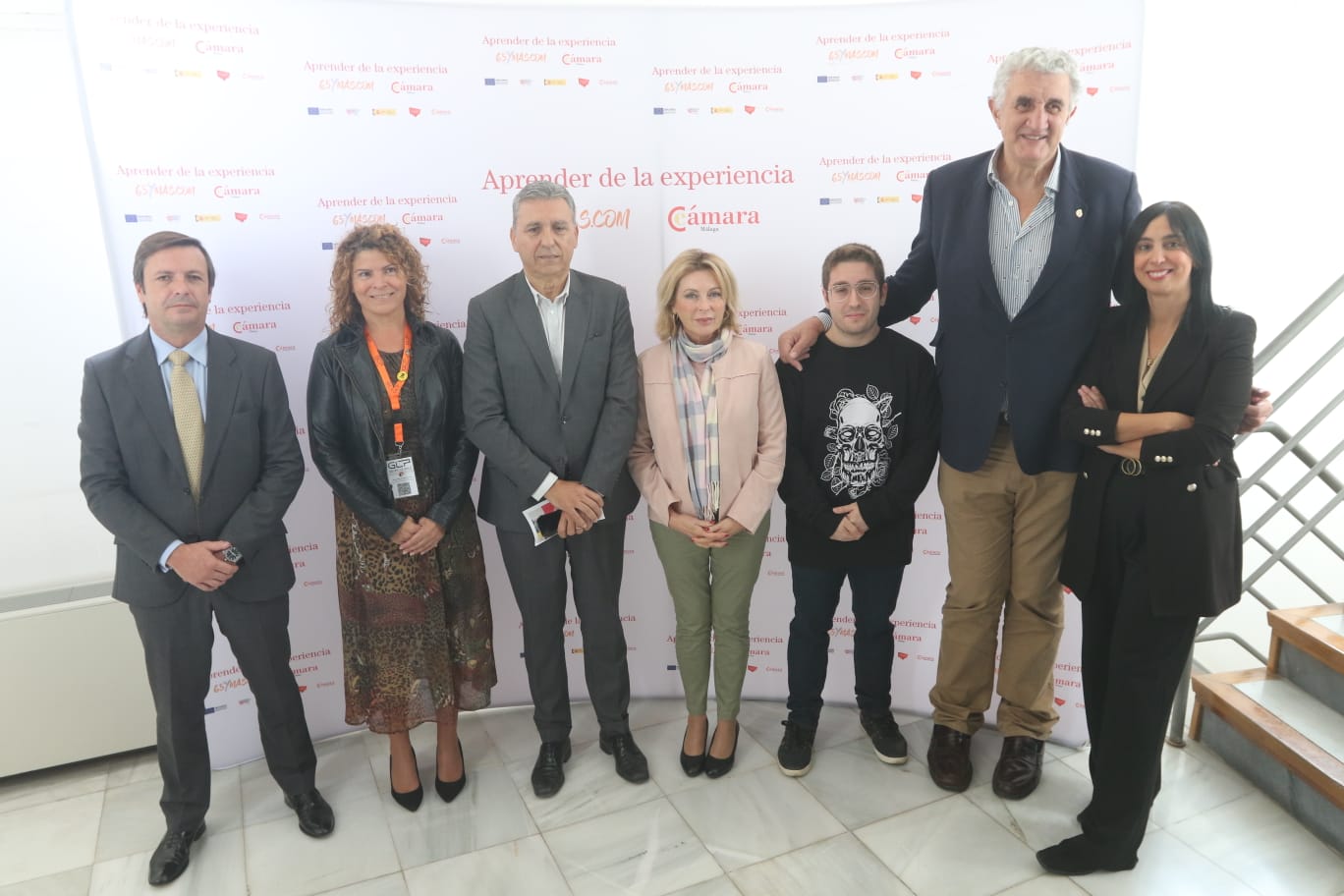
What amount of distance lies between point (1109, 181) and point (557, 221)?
5.17 ft

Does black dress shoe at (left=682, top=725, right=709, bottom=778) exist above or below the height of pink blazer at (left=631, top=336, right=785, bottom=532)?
below

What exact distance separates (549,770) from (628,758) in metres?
0.27

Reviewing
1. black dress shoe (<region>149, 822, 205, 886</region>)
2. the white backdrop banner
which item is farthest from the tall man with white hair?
black dress shoe (<region>149, 822, 205, 886</region>)

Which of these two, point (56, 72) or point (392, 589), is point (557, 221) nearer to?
point (392, 589)

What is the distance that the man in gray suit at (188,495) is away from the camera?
2.21 metres

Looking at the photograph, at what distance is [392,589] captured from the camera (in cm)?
247

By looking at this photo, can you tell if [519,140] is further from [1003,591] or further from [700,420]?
[1003,591]

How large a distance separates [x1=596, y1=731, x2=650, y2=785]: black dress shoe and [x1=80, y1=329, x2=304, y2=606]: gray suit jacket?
1.20m

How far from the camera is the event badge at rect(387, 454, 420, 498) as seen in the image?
2.39m

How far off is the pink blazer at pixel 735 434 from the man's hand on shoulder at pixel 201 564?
1.23 metres

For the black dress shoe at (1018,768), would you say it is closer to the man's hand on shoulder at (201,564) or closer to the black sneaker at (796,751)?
the black sneaker at (796,751)

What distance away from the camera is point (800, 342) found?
254cm

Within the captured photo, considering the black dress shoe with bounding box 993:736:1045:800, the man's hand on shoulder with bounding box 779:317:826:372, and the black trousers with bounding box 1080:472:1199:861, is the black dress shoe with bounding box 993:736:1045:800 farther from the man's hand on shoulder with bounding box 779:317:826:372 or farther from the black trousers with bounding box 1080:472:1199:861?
the man's hand on shoulder with bounding box 779:317:826:372

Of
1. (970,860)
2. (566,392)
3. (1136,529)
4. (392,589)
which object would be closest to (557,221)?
(566,392)
